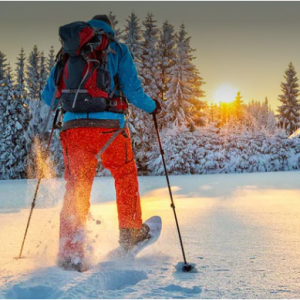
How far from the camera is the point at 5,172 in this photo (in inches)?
815

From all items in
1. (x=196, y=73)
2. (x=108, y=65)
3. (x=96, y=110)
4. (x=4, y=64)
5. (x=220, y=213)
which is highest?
(x=4, y=64)

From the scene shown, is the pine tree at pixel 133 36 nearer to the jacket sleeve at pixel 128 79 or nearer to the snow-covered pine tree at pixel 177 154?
the snow-covered pine tree at pixel 177 154

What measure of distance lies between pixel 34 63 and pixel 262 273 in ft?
154

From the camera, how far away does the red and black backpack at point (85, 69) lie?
8.49ft

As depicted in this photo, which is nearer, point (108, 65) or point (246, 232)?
point (108, 65)

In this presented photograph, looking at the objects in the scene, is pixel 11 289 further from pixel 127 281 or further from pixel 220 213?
pixel 220 213

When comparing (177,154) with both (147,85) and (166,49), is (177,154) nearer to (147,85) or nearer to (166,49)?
(147,85)

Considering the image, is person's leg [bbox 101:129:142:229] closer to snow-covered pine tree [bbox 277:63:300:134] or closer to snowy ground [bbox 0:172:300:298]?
snowy ground [bbox 0:172:300:298]

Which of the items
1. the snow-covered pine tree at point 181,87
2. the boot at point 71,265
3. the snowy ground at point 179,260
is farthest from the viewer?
the snow-covered pine tree at point 181,87

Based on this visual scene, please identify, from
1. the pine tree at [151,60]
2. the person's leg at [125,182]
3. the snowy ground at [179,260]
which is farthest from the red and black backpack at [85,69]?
the pine tree at [151,60]

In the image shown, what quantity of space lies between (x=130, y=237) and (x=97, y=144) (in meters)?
0.80

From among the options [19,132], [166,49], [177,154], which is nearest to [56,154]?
[19,132]

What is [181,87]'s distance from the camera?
27.2 meters

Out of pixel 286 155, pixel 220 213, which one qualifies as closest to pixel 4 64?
pixel 286 155
